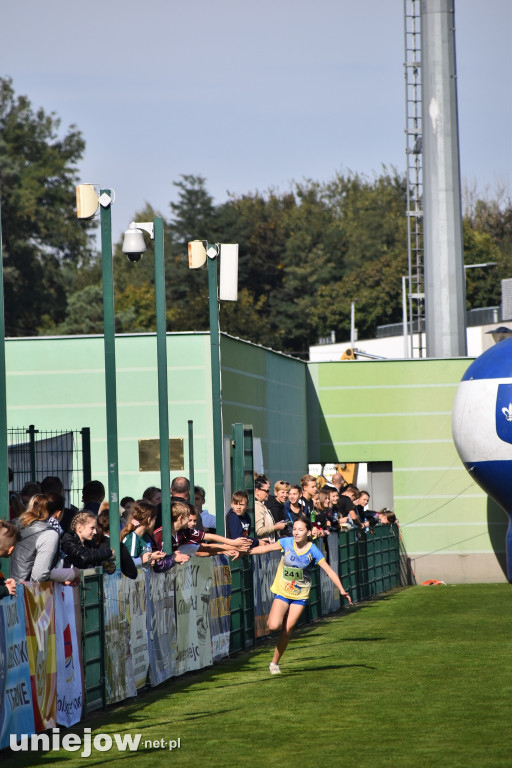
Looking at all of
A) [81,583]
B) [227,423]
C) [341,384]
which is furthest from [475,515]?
[81,583]

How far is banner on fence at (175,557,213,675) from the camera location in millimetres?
14805

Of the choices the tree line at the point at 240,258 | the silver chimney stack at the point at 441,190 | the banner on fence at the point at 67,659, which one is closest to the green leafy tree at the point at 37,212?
the tree line at the point at 240,258

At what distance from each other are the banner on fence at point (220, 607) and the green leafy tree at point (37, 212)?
54196 millimetres

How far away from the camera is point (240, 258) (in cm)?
8225

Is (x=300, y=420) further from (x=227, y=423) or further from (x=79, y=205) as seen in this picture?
(x=79, y=205)

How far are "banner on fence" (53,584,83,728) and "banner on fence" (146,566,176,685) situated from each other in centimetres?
198

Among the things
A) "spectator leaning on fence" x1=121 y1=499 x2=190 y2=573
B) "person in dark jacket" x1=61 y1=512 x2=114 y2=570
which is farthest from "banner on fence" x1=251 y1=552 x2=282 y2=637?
"person in dark jacket" x1=61 y1=512 x2=114 y2=570

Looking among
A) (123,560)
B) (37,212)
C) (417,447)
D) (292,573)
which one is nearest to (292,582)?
(292,573)

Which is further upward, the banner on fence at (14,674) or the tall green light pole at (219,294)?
the tall green light pole at (219,294)

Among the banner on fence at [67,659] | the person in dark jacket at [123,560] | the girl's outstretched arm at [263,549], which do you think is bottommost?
the banner on fence at [67,659]

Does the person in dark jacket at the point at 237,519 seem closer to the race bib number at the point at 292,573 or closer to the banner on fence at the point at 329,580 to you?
the race bib number at the point at 292,573

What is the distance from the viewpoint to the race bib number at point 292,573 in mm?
15289

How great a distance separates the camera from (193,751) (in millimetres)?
10469

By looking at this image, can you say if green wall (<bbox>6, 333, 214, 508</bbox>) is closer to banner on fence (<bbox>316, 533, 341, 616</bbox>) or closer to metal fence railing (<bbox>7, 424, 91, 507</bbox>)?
metal fence railing (<bbox>7, 424, 91, 507</bbox>)
